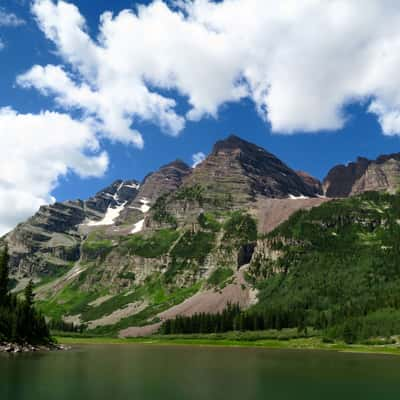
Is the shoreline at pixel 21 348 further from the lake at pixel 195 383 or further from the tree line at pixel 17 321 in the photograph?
the lake at pixel 195 383

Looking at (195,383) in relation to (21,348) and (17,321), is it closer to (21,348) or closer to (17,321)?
(21,348)

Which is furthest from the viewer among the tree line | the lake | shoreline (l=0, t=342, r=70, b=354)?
the tree line

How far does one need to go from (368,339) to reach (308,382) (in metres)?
131

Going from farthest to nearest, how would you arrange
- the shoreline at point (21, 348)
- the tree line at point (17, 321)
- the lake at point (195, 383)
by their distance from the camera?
1. the tree line at point (17, 321)
2. the shoreline at point (21, 348)
3. the lake at point (195, 383)

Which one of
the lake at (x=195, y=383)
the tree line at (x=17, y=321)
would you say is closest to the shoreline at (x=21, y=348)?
the tree line at (x=17, y=321)

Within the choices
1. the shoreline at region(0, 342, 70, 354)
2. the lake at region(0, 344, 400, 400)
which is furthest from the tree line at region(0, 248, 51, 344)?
the lake at region(0, 344, 400, 400)

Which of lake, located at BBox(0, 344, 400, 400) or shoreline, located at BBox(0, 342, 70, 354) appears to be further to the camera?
shoreline, located at BBox(0, 342, 70, 354)

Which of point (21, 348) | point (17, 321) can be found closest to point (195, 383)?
point (21, 348)

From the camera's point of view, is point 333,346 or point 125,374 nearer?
point 125,374

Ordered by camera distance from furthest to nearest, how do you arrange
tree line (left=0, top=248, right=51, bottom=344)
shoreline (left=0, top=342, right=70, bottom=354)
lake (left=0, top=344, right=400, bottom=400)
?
tree line (left=0, top=248, right=51, bottom=344)
shoreline (left=0, top=342, right=70, bottom=354)
lake (left=0, top=344, right=400, bottom=400)

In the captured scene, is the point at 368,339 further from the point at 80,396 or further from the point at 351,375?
the point at 80,396

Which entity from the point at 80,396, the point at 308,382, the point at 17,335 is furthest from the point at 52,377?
the point at 17,335

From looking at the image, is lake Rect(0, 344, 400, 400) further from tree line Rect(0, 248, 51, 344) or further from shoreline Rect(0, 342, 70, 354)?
tree line Rect(0, 248, 51, 344)

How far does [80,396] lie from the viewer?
5147cm
